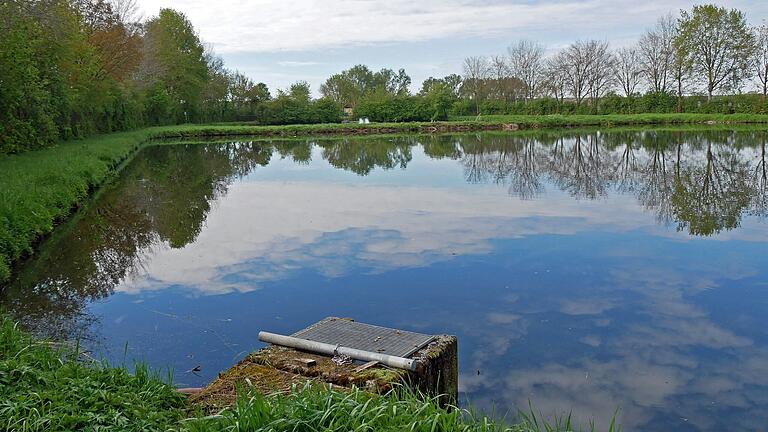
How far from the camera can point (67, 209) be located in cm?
1280

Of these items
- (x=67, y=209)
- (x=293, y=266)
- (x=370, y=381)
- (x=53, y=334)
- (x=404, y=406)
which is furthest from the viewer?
(x=67, y=209)

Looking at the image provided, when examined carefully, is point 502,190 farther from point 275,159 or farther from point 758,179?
point 275,159

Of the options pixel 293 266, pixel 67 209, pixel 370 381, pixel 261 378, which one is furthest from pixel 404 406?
pixel 67 209

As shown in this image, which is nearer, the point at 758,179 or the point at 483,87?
the point at 758,179

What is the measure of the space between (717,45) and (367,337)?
5804cm

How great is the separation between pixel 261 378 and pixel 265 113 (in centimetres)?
6334

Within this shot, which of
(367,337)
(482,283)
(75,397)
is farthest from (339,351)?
(482,283)

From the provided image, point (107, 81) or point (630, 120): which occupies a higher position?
point (107, 81)

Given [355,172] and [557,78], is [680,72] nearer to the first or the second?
[557,78]

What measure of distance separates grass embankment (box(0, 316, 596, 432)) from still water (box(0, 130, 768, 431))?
49.7 inches

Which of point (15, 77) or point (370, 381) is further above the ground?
point (15, 77)

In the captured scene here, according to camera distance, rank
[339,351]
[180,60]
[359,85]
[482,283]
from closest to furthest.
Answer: [339,351], [482,283], [180,60], [359,85]

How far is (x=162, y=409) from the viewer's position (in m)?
3.81

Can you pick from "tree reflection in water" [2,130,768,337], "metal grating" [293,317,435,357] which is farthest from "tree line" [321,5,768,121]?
"metal grating" [293,317,435,357]
